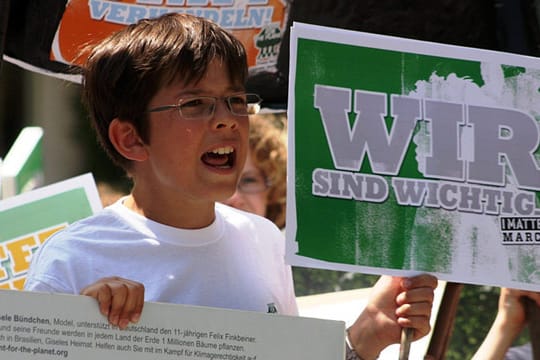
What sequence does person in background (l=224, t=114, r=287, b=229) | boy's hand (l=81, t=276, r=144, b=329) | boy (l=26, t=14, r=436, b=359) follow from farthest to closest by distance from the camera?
person in background (l=224, t=114, r=287, b=229) < boy (l=26, t=14, r=436, b=359) < boy's hand (l=81, t=276, r=144, b=329)

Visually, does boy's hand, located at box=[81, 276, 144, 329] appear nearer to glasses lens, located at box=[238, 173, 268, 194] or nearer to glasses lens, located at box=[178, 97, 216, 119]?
glasses lens, located at box=[178, 97, 216, 119]

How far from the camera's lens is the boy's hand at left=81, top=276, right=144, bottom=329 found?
1664mm

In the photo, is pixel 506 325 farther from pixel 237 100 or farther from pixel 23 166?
pixel 23 166

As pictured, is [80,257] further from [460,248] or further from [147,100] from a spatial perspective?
[460,248]

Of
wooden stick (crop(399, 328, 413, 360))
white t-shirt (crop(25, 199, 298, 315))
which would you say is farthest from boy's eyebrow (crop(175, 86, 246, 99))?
wooden stick (crop(399, 328, 413, 360))

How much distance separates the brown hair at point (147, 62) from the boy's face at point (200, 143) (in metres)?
0.02

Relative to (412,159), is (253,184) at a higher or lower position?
higher

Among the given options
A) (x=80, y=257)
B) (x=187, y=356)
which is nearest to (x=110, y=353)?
(x=187, y=356)

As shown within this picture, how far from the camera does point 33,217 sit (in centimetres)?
264

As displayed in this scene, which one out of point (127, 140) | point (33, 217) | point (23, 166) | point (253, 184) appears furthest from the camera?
point (253, 184)

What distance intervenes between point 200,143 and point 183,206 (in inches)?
5.5

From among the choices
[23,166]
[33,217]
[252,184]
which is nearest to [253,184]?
[252,184]

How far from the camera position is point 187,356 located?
1.69m

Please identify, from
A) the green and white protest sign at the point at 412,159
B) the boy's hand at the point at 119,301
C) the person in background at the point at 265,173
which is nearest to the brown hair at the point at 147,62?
the green and white protest sign at the point at 412,159
